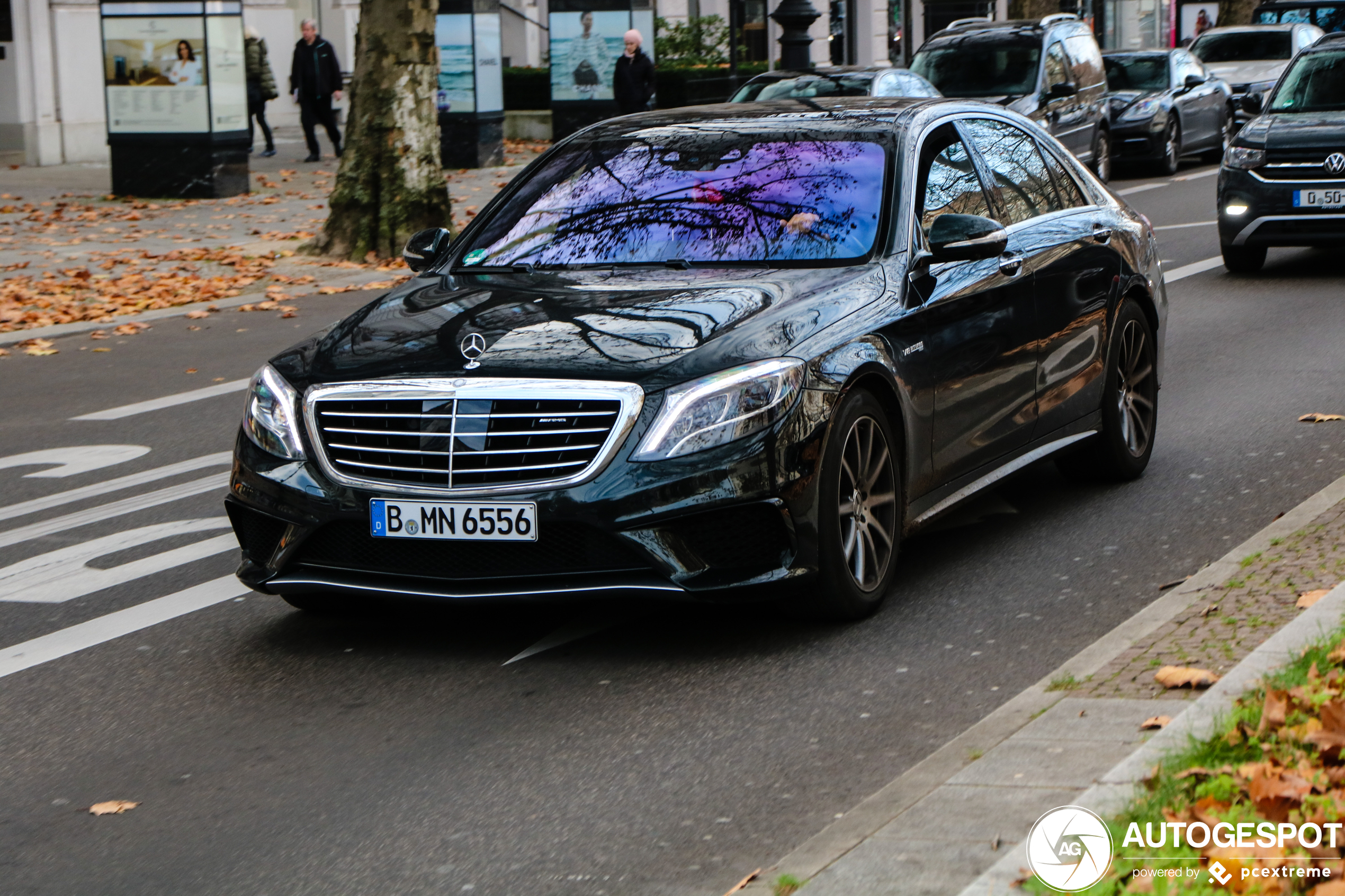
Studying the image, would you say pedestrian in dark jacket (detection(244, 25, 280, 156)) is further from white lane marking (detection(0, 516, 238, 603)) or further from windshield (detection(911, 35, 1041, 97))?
white lane marking (detection(0, 516, 238, 603))

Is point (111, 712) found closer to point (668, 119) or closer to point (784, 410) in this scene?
point (784, 410)

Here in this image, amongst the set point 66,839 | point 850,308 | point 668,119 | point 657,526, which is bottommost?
point 66,839

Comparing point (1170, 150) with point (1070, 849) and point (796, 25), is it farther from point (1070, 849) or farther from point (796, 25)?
point (1070, 849)

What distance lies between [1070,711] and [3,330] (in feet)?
34.8

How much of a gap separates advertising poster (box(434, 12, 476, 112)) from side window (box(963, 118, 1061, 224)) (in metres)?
20.3

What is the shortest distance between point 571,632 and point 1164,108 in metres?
20.9

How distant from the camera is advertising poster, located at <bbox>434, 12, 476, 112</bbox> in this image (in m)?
27.2

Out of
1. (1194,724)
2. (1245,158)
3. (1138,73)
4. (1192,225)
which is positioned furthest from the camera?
(1138,73)

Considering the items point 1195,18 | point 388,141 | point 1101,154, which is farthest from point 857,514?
point 1195,18

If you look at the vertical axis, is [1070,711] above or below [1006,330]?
below

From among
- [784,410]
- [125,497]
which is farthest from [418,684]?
[125,497]

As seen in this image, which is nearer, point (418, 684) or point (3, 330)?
point (418, 684)

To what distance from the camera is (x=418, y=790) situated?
4.73 metres

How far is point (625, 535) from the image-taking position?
545 centimetres
